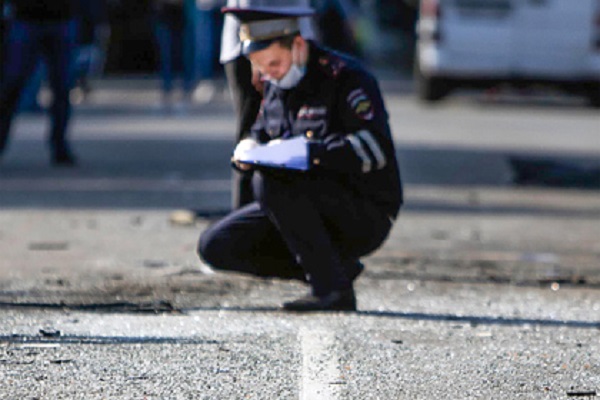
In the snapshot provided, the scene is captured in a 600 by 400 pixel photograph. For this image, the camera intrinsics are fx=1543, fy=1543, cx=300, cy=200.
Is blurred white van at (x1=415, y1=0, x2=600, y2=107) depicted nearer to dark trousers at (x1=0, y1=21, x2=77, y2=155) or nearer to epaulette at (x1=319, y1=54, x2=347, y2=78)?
dark trousers at (x1=0, y1=21, x2=77, y2=155)

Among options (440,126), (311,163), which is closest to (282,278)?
(311,163)

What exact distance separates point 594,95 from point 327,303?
47.8 ft

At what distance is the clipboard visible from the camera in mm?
5590

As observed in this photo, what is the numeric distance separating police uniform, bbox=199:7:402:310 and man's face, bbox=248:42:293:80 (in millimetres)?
76

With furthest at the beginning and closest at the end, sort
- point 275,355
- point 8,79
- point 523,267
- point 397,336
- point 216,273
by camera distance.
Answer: point 8,79 < point 523,267 < point 216,273 < point 397,336 < point 275,355

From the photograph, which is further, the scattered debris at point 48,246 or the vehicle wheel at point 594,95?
the vehicle wheel at point 594,95

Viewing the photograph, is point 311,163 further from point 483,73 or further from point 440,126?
point 483,73

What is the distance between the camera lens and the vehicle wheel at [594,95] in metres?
19.4

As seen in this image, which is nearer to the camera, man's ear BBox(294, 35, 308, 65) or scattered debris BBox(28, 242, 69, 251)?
man's ear BBox(294, 35, 308, 65)

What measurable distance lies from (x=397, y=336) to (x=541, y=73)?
14141 mm

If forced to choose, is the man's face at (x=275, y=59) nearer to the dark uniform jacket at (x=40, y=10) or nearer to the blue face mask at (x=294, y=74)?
the blue face mask at (x=294, y=74)

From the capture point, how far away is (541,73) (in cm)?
1912

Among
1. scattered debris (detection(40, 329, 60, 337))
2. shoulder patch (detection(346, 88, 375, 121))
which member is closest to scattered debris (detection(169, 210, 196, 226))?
shoulder patch (detection(346, 88, 375, 121))

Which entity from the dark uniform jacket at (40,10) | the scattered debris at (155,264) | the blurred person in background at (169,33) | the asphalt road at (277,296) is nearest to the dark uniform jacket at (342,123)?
the asphalt road at (277,296)
